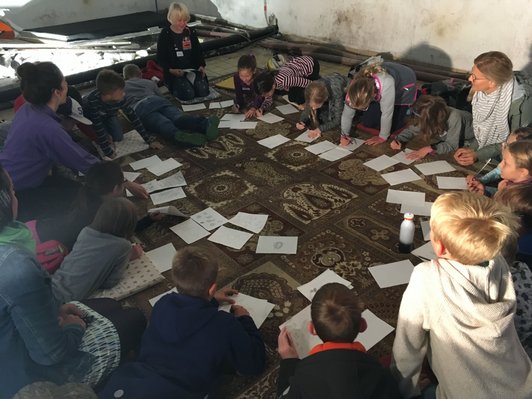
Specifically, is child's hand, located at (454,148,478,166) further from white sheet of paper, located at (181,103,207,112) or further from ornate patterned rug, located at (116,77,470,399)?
white sheet of paper, located at (181,103,207,112)

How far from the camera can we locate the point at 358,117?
4.59 meters

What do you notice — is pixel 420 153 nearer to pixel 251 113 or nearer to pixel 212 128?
pixel 251 113

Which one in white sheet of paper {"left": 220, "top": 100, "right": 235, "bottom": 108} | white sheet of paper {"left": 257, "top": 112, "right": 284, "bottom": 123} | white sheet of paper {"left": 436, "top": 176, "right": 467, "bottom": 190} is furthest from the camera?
white sheet of paper {"left": 220, "top": 100, "right": 235, "bottom": 108}

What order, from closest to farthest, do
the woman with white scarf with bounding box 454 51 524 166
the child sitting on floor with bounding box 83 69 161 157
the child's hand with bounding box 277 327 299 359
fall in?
the child's hand with bounding box 277 327 299 359 → the woman with white scarf with bounding box 454 51 524 166 → the child sitting on floor with bounding box 83 69 161 157

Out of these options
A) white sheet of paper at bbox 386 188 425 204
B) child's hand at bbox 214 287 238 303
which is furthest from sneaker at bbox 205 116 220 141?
child's hand at bbox 214 287 238 303

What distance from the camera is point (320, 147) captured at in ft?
13.7

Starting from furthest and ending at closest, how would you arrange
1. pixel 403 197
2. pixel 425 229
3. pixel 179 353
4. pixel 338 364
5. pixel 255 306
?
pixel 403 197 → pixel 425 229 → pixel 255 306 → pixel 179 353 → pixel 338 364

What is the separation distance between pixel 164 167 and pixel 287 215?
1385mm

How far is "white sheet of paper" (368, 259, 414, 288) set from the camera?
2656mm

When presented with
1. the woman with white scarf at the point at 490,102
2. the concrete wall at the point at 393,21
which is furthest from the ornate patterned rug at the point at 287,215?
the concrete wall at the point at 393,21

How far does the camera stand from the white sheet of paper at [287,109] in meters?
4.87

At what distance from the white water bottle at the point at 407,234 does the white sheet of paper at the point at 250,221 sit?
990 millimetres

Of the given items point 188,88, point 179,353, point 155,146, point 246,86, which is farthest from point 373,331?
point 188,88

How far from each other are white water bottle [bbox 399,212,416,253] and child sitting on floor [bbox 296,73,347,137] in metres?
1.76
